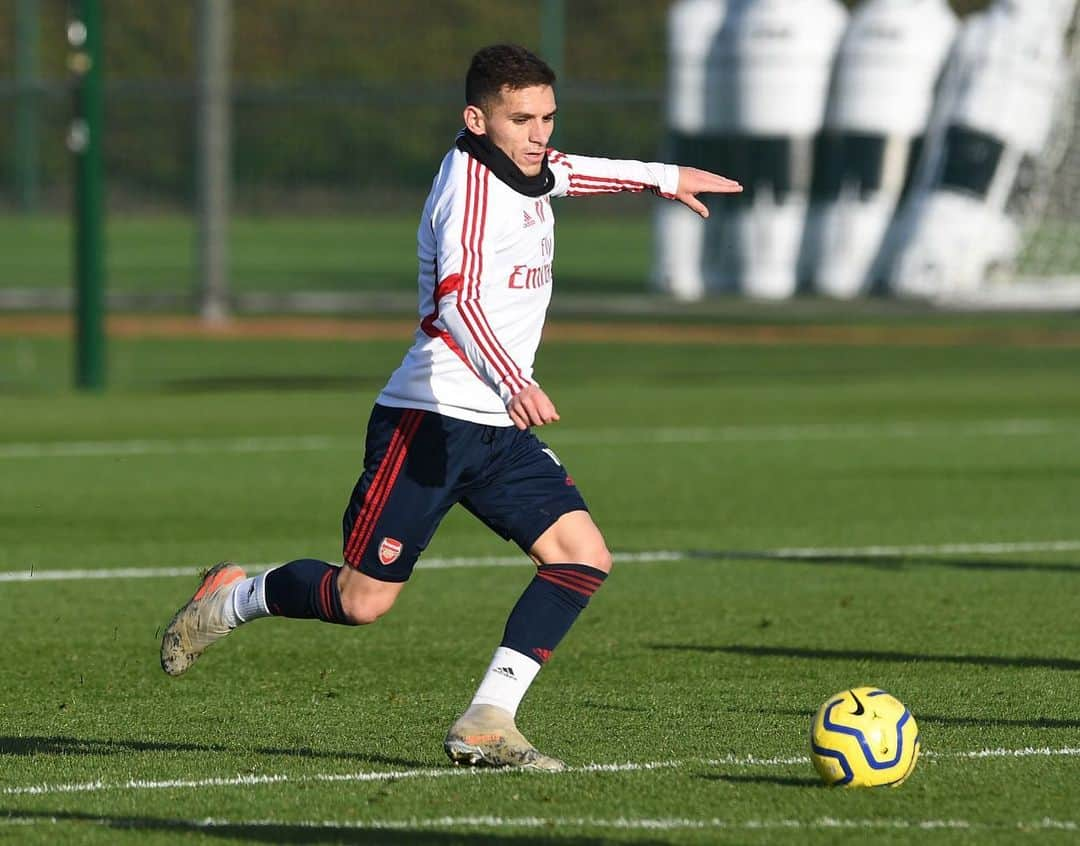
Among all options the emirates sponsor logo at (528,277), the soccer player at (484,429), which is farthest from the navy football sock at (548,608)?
the emirates sponsor logo at (528,277)

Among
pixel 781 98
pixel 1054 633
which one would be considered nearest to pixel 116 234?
pixel 781 98

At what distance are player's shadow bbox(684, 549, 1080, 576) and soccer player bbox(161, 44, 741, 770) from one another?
460 centimetres

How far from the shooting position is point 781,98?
98.4 ft

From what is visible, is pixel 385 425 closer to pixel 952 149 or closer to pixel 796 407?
pixel 796 407

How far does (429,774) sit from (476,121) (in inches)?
73.6

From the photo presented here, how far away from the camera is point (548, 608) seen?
6.72 m

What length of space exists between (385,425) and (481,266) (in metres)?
0.64

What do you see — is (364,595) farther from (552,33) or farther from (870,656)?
(552,33)

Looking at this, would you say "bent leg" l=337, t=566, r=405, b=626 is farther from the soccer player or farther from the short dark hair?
the short dark hair

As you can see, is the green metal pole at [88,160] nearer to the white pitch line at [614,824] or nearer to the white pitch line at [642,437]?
the white pitch line at [642,437]

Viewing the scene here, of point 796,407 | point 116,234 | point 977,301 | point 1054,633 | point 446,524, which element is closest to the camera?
point 1054,633

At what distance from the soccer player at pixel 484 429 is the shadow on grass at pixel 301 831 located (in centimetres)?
76

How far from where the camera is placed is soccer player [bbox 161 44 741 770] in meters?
6.43

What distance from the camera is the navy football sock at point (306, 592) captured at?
6855mm
